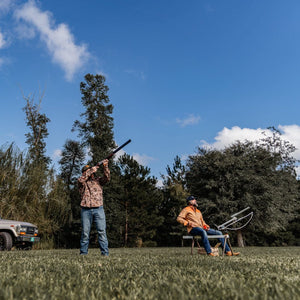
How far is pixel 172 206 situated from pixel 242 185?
269 inches

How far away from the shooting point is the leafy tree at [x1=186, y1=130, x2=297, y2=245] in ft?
79.3

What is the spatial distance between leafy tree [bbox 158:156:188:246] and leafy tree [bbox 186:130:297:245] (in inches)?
56.6

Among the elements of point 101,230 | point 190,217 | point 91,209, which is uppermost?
point 91,209

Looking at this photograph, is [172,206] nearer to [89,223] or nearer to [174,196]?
[174,196]

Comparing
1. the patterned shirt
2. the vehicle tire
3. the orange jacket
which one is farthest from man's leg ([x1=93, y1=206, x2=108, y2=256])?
the vehicle tire

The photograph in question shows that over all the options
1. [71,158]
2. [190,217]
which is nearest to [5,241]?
[190,217]

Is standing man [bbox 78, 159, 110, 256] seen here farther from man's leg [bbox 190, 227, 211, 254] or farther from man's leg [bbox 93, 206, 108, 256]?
man's leg [bbox 190, 227, 211, 254]

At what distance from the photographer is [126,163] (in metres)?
26.2

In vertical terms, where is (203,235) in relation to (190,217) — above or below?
below

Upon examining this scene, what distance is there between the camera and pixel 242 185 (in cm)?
2484

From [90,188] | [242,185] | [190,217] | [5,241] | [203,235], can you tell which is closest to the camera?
[90,188]

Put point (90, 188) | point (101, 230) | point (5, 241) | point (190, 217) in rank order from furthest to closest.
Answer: point (5, 241)
point (190, 217)
point (90, 188)
point (101, 230)

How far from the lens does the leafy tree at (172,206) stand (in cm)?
2798

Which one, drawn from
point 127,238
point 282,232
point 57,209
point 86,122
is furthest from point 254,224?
point 86,122
